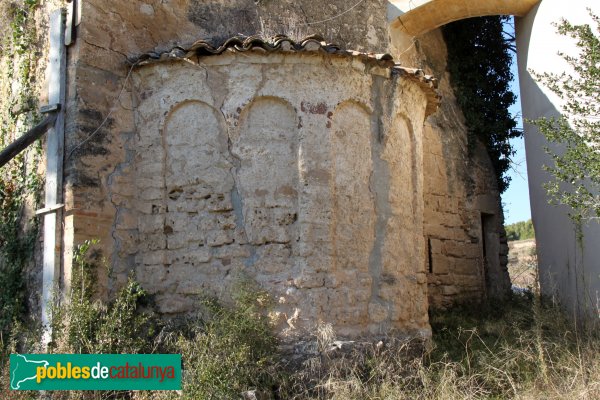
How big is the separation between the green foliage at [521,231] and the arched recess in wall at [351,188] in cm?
2004

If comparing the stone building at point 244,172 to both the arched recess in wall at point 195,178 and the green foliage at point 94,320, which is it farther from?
the green foliage at point 94,320

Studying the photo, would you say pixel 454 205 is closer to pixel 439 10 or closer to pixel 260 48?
pixel 439 10

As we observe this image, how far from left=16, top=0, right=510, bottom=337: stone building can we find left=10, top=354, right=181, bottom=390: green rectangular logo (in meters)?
0.88

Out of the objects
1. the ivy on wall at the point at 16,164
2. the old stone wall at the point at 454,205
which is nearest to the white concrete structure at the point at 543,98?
the old stone wall at the point at 454,205

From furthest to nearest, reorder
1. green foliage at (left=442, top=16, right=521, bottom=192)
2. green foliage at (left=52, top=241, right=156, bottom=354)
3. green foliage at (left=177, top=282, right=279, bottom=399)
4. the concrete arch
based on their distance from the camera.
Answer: green foliage at (left=442, top=16, right=521, bottom=192)
the concrete arch
green foliage at (left=52, top=241, right=156, bottom=354)
green foliage at (left=177, top=282, right=279, bottom=399)

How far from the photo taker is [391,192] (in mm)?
6648

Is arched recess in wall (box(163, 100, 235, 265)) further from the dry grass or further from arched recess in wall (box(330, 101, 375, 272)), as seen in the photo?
the dry grass

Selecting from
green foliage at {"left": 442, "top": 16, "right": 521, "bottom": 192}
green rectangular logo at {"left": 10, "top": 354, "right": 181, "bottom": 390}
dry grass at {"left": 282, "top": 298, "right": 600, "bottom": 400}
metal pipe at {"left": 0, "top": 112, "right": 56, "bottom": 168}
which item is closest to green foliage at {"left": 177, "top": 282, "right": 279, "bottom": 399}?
green rectangular logo at {"left": 10, "top": 354, "right": 181, "bottom": 390}

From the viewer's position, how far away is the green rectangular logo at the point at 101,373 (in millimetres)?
5234

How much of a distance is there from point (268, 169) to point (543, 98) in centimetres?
480

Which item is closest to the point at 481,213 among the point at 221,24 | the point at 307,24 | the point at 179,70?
the point at 307,24

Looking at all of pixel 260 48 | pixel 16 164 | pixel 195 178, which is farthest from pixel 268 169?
pixel 16 164

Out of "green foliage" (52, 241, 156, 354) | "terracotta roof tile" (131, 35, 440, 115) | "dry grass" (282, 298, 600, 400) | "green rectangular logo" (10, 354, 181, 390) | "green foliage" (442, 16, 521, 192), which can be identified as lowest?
"dry grass" (282, 298, 600, 400)

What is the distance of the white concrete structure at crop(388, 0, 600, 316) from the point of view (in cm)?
826
